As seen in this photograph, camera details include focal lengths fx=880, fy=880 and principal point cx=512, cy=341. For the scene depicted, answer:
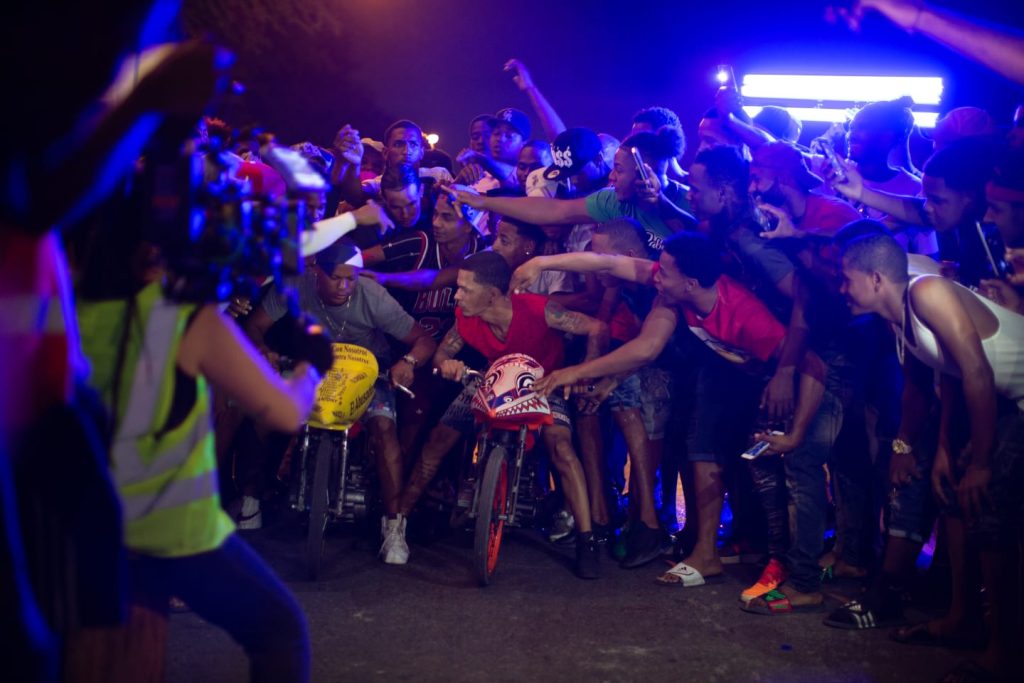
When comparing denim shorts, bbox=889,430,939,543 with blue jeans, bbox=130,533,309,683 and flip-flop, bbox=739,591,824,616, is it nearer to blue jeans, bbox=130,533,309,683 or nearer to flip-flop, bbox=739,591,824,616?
flip-flop, bbox=739,591,824,616

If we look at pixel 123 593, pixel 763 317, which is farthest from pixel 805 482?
pixel 123 593

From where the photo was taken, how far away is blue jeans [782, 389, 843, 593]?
528cm

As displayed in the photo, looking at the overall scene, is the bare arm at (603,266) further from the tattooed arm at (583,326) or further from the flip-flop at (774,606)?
the flip-flop at (774,606)

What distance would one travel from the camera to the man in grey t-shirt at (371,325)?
19.6 feet

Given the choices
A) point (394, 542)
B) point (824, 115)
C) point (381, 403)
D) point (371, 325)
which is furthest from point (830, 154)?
point (824, 115)

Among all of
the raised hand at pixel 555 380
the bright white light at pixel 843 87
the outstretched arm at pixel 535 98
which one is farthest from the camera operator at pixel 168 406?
the bright white light at pixel 843 87

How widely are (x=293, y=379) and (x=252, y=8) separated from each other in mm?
13340

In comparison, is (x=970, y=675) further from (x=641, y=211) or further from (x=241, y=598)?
(x=641, y=211)

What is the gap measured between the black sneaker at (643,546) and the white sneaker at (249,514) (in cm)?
269

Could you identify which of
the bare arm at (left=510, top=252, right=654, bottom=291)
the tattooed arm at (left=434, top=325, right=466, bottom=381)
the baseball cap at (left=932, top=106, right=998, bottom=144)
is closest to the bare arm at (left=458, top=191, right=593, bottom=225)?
the bare arm at (left=510, top=252, right=654, bottom=291)

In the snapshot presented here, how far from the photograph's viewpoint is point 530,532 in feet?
22.2

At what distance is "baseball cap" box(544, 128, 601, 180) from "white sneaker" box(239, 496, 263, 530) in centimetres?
355

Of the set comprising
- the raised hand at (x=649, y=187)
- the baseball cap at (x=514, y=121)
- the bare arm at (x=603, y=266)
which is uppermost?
the baseball cap at (x=514, y=121)

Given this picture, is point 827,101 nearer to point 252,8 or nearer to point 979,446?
point 252,8
